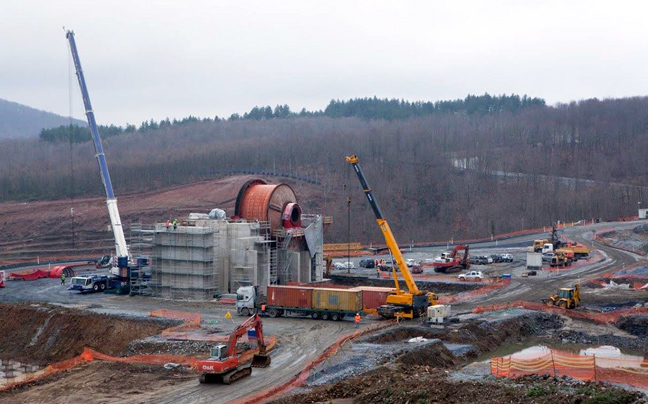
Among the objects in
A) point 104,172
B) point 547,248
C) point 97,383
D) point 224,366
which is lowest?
point 97,383

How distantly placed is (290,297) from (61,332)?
1359 cm

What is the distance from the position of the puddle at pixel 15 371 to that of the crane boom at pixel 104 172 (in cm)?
1777

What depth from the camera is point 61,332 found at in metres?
46.4

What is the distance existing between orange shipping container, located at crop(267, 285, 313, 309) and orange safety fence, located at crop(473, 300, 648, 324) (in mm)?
10355

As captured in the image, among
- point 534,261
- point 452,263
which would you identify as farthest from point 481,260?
point 534,261

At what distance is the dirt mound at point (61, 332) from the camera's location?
1708 inches

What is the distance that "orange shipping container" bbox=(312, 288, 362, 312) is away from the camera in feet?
148

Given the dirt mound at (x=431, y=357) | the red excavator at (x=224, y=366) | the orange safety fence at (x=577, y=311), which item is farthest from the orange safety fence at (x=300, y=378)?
the orange safety fence at (x=577, y=311)

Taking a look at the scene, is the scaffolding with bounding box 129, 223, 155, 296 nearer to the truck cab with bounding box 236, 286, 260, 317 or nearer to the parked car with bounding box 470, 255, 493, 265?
the truck cab with bounding box 236, 286, 260, 317

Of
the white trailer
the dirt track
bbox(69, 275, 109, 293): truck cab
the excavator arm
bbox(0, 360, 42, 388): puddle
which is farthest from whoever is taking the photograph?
the white trailer

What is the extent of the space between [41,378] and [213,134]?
6553 inches

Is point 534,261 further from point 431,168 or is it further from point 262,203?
point 431,168

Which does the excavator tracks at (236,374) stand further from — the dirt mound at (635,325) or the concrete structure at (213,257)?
the concrete structure at (213,257)

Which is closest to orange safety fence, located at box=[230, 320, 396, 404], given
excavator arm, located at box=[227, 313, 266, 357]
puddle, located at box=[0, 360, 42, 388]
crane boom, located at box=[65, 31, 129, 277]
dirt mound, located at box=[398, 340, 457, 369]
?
excavator arm, located at box=[227, 313, 266, 357]
